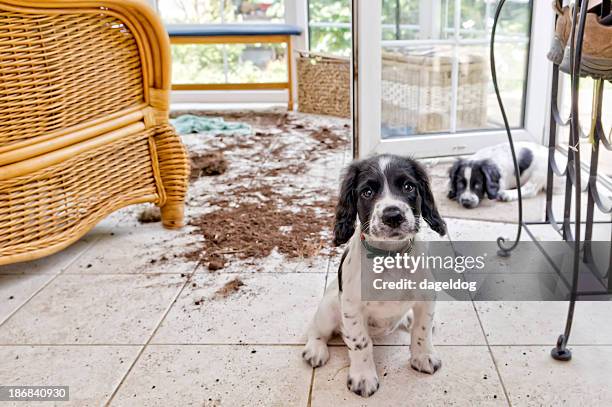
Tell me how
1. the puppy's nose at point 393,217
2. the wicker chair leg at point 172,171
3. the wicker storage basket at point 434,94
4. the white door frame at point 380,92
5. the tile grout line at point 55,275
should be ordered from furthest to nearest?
the wicker storage basket at point 434,94 < the white door frame at point 380,92 < the wicker chair leg at point 172,171 < the tile grout line at point 55,275 < the puppy's nose at point 393,217

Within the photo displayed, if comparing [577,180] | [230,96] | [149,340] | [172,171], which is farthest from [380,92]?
[230,96]

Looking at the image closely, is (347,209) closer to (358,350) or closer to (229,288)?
(358,350)

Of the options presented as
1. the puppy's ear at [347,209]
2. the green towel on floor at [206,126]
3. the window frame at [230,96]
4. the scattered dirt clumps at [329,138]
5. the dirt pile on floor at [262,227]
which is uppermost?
the puppy's ear at [347,209]

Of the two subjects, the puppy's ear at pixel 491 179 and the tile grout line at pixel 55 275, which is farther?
the puppy's ear at pixel 491 179

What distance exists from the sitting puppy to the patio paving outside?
0.23ft

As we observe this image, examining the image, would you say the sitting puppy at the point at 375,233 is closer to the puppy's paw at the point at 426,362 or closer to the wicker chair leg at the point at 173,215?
the puppy's paw at the point at 426,362

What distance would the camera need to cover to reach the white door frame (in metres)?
2.98

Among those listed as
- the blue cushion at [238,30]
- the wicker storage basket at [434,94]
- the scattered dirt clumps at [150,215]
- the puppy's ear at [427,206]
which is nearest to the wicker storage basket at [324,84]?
the blue cushion at [238,30]

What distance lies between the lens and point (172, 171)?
2598 mm

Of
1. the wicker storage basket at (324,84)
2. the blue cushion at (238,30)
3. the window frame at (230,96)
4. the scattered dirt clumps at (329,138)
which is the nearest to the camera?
the scattered dirt clumps at (329,138)

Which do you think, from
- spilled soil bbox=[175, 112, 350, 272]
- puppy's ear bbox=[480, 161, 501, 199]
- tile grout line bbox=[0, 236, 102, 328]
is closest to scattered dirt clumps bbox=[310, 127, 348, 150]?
spilled soil bbox=[175, 112, 350, 272]

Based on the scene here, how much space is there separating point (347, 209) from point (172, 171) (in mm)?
1288

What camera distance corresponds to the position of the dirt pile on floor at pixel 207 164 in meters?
3.43

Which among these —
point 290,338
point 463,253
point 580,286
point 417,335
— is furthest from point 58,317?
point 580,286
